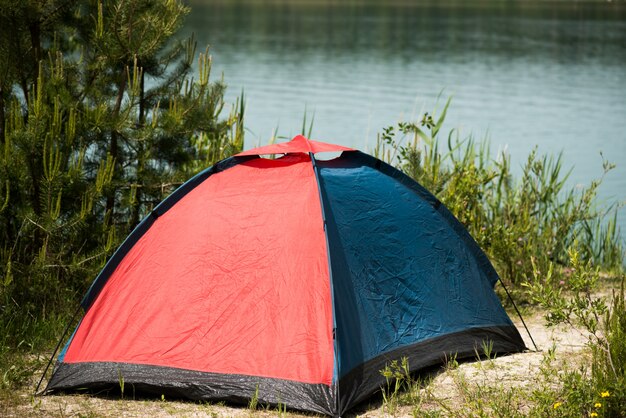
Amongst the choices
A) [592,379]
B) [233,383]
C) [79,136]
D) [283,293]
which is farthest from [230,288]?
[79,136]

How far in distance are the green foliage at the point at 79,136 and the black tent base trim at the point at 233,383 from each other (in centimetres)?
80

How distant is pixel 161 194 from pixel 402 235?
209cm

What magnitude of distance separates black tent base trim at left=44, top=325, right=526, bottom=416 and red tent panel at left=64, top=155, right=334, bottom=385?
5cm

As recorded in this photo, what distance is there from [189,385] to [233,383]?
231mm

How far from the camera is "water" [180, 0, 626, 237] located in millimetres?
15510

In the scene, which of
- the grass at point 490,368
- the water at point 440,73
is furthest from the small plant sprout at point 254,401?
the water at point 440,73

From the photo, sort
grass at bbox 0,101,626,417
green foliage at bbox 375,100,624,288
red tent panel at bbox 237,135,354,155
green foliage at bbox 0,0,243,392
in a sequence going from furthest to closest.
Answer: green foliage at bbox 375,100,624,288
green foliage at bbox 0,0,243,392
red tent panel at bbox 237,135,354,155
grass at bbox 0,101,626,417

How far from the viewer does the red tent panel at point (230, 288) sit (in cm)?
451

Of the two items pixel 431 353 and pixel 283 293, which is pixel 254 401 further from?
pixel 431 353

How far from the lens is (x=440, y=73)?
2397cm

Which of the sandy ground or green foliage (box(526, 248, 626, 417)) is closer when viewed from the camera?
green foliage (box(526, 248, 626, 417))

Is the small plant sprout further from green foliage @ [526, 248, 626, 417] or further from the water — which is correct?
the water

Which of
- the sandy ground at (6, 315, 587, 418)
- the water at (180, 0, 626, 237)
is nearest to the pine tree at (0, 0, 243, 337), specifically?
the sandy ground at (6, 315, 587, 418)

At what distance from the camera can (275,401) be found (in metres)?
4.35
